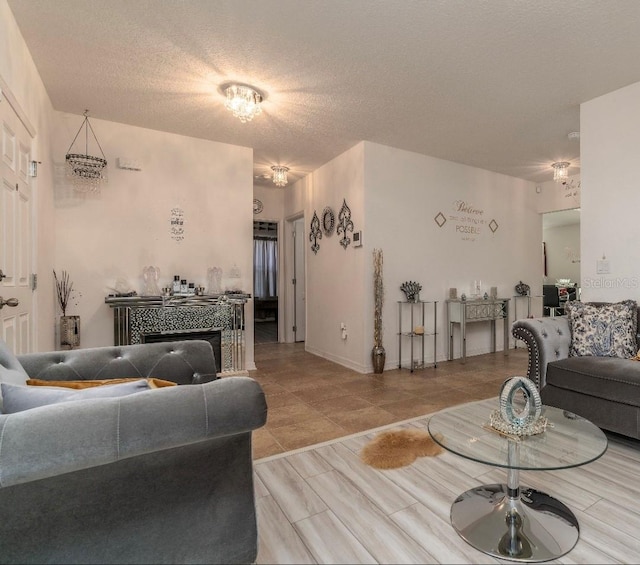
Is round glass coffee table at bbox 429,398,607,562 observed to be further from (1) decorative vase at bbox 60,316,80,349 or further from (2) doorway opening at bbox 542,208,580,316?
(2) doorway opening at bbox 542,208,580,316

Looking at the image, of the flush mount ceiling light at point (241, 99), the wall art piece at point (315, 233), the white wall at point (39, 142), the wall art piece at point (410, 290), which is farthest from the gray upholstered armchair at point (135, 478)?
the wall art piece at point (315, 233)

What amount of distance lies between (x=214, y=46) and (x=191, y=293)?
241 centimetres

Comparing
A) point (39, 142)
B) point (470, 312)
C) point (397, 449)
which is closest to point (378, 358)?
point (470, 312)

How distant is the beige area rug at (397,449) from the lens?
85.3 inches

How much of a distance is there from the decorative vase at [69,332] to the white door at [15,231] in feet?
2.10

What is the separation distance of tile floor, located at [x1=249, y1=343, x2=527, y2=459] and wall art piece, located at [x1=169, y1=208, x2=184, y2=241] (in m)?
1.89

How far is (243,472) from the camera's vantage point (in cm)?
109

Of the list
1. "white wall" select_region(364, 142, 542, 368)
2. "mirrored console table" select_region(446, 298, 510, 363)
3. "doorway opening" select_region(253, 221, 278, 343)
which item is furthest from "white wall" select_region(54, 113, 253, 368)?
"doorway opening" select_region(253, 221, 278, 343)

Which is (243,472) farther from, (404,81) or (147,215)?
(147,215)

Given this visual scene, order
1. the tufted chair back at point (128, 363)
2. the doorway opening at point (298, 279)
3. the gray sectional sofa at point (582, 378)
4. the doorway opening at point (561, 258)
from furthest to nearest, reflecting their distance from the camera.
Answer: the doorway opening at point (561, 258), the doorway opening at point (298, 279), the gray sectional sofa at point (582, 378), the tufted chair back at point (128, 363)

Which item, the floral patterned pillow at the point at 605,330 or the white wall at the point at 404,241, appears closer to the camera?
the floral patterned pillow at the point at 605,330

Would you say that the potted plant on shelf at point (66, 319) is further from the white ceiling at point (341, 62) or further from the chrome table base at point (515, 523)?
the chrome table base at point (515, 523)

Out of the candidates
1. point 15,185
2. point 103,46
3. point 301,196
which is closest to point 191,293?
point 15,185

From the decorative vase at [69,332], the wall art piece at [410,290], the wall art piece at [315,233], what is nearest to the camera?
the decorative vase at [69,332]
